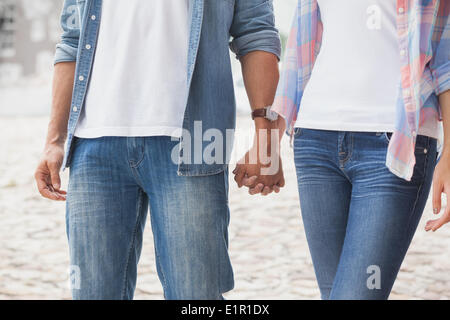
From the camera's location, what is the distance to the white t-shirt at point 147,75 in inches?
66.4

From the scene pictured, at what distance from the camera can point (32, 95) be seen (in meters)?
19.7

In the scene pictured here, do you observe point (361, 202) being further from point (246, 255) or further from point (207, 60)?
point (246, 255)

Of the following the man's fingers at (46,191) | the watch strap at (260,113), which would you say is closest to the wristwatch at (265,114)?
the watch strap at (260,113)

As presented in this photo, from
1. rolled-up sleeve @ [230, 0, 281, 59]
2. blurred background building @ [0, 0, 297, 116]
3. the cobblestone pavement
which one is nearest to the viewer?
rolled-up sleeve @ [230, 0, 281, 59]

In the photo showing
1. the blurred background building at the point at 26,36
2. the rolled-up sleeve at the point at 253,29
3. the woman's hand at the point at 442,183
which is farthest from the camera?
the blurred background building at the point at 26,36

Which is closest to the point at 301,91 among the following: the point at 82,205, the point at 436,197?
the point at 436,197

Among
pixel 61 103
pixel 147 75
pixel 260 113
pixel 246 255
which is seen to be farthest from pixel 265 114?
pixel 246 255

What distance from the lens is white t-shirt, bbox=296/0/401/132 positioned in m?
1.71

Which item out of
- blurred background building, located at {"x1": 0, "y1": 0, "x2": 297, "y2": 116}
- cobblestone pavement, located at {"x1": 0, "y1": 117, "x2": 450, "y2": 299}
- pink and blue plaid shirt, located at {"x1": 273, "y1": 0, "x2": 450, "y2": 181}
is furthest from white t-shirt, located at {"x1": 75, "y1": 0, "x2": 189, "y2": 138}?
blurred background building, located at {"x1": 0, "y1": 0, "x2": 297, "y2": 116}

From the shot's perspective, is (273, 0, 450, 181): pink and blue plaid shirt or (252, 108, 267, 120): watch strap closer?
(273, 0, 450, 181): pink and blue plaid shirt

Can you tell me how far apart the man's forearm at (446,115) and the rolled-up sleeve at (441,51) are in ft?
0.05

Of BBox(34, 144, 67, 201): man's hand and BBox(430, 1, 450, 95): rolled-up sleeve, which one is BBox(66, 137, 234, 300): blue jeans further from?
BBox(430, 1, 450, 95): rolled-up sleeve

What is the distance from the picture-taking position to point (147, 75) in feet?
5.59

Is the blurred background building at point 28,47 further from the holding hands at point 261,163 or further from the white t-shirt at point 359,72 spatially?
the white t-shirt at point 359,72
